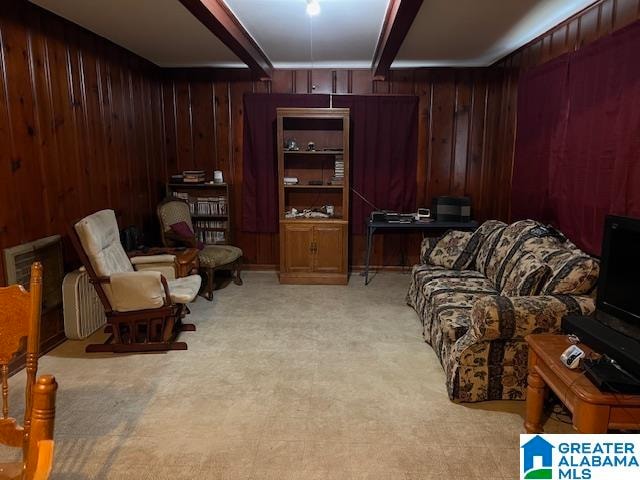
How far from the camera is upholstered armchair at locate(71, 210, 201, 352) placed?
3.21 meters

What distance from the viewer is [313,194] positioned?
5.47 metres

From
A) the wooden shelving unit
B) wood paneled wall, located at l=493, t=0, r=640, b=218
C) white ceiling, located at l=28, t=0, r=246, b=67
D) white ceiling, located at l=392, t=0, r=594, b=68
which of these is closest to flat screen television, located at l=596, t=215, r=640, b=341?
wood paneled wall, located at l=493, t=0, r=640, b=218

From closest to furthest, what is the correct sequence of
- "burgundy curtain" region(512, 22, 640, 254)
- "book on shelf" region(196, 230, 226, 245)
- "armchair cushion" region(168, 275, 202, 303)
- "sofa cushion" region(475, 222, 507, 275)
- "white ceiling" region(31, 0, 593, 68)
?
1. "burgundy curtain" region(512, 22, 640, 254)
2. "white ceiling" region(31, 0, 593, 68)
3. "armchair cushion" region(168, 275, 202, 303)
4. "sofa cushion" region(475, 222, 507, 275)
5. "book on shelf" region(196, 230, 226, 245)

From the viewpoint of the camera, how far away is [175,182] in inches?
208

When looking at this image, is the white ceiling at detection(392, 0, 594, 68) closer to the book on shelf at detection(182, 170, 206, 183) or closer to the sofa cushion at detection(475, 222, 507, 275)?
the sofa cushion at detection(475, 222, 507, 275)

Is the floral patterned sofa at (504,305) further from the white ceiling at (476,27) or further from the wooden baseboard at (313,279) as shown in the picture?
the white ceiling at (476,27)

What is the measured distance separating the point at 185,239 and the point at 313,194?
1.62 metres

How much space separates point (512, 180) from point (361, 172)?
5.40ft

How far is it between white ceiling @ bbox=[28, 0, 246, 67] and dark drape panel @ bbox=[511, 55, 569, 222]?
2.84 m

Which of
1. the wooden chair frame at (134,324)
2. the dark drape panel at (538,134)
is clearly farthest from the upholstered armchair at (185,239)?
the dark drape panel at (538,134)

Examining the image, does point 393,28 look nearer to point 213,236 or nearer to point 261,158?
point 261,158

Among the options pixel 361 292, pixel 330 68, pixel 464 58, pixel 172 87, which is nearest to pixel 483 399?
pixel 361 292

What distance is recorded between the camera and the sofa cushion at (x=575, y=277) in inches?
102

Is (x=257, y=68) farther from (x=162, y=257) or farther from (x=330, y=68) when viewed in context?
(x=162, y=257)
